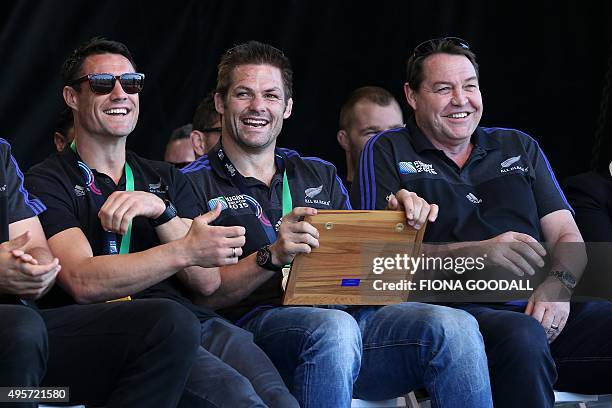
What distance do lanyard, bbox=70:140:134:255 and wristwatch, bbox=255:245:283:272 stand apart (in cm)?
41

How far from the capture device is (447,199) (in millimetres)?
3676

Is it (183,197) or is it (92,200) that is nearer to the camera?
(92,200)

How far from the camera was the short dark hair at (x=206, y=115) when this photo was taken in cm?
489

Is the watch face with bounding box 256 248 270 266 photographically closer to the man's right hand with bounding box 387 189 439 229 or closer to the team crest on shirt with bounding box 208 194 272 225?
the team crest on shirt with bounding box 208 194 272 225

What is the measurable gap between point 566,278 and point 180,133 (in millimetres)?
2308

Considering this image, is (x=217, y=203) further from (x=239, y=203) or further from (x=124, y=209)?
(x=124, y=209)

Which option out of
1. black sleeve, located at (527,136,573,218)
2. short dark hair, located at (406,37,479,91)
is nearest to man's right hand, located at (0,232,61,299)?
short dark hair, located at (406,37,479,91)

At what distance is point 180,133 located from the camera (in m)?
5.21

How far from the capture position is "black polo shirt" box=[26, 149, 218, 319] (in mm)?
3119

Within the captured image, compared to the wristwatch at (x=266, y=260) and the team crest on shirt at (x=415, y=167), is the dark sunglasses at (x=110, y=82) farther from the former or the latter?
the team crest on shirt at (x=415, y=167)

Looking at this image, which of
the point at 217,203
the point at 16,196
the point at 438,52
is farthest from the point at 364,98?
the point at 16,196

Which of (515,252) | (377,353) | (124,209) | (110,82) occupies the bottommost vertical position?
(377,353)

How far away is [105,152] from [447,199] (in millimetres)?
1200

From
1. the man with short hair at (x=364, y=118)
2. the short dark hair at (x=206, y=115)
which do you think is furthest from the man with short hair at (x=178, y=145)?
the man with short hair at (x=364, y=118)
